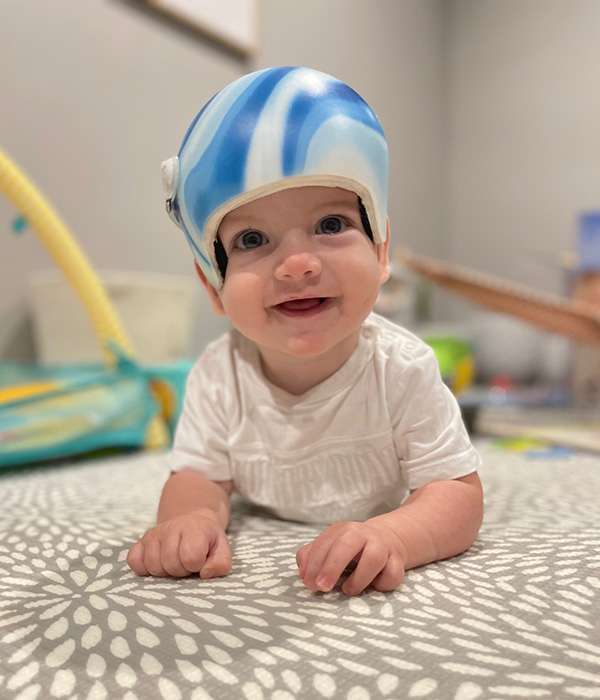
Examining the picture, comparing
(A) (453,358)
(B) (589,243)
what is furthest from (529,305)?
(B) (589,243)

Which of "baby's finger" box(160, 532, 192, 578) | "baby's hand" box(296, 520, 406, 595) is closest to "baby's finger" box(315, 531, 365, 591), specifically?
"baby's hand" box(296, 520, 406, 595)

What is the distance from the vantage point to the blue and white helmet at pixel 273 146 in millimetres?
452

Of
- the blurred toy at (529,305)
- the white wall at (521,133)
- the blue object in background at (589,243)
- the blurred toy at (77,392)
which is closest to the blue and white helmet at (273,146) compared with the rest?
the blurred toy at (77,392)

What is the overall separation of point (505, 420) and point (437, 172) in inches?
58.4

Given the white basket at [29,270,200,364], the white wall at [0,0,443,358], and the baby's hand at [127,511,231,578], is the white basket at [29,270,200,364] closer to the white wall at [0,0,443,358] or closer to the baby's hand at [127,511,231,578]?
the white wall at [0,0,443,358]

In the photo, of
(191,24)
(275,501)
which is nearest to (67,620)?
(275,501)

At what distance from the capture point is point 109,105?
57.3 inches

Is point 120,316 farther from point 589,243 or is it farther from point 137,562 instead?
point 589,243

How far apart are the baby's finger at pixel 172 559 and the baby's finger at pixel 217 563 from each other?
0.05ft

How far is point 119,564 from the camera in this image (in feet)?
1.67

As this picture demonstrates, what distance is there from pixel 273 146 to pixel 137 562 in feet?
1.04

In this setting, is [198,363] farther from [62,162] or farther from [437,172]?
[437,172]

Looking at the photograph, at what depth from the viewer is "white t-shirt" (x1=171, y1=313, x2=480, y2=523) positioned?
0.56 m

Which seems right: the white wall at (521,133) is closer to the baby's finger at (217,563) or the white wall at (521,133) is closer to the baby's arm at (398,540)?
the baby's arm at (398,540)
